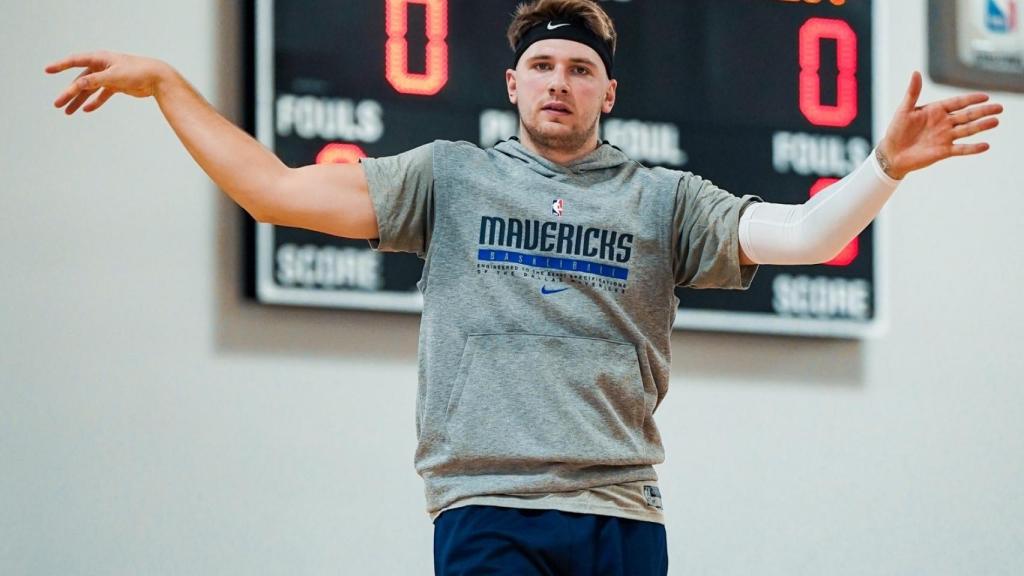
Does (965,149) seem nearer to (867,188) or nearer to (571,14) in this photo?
(867,188)

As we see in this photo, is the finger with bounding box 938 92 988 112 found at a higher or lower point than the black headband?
lower

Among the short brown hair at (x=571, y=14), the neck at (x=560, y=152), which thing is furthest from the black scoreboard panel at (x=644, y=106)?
the neck at (x=560, y=152)

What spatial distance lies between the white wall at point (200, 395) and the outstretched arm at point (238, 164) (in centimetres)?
118

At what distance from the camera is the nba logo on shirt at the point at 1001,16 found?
3.99 meters

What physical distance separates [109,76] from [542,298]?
654 millimetres

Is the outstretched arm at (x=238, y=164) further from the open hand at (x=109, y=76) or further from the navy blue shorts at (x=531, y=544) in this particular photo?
the navy blue shorts at (x=531, y=544)

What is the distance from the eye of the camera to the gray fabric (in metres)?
1.98

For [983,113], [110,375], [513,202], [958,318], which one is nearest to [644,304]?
[513,202]

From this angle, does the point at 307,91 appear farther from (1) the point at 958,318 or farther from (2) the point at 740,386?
(1) the point at 958,318

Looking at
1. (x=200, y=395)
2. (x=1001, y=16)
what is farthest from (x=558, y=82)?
(x=1001, y=16)

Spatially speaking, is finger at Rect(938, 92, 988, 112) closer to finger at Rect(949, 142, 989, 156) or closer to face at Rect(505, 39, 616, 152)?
finger at Rect(949, 142, 989, 156)

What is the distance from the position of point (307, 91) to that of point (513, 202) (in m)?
1.21

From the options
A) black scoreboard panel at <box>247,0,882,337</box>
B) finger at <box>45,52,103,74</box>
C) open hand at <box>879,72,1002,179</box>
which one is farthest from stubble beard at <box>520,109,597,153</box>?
black scoreboard panel at <box>247,0,882,337</box>

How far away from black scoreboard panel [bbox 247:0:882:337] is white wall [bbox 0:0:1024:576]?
0.16 metres
